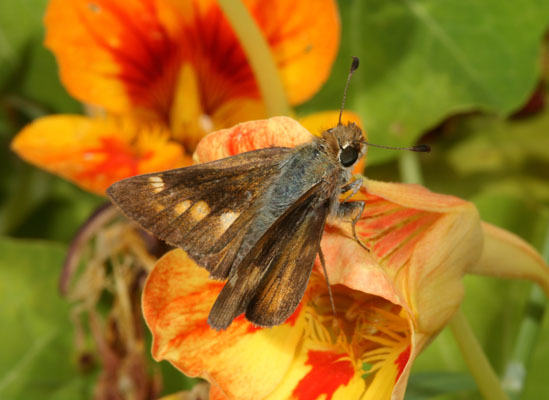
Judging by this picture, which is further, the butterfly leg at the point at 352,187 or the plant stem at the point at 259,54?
the plant stem at the point at 259,54

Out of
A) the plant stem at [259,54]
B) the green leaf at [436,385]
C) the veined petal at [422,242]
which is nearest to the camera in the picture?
the veined petal at [422,242]

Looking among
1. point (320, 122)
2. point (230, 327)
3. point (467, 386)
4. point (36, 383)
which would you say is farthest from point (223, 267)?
point (36, 383)

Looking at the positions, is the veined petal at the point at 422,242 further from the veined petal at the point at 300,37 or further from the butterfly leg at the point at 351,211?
the veined petal at the point at 300,37

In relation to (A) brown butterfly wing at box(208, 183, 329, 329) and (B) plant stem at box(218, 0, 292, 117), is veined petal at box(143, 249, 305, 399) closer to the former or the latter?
(A) brown butterfly wing at box(208, 183, 329, 329)

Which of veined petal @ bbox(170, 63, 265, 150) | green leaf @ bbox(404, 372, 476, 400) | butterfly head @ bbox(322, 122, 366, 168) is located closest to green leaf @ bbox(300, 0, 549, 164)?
veined petal @ bbox(170, 63, 265, 150)

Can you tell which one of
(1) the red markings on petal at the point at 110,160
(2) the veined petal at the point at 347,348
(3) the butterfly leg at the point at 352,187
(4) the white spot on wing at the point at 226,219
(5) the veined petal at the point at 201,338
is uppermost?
(1) the red markings on petal at the point at 110,160

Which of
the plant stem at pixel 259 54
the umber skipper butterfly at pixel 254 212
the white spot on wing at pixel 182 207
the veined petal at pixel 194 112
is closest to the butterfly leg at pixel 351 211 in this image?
the umber skipper butterfly at pixel 254 212

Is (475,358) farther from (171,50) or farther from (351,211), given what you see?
(171,50)
